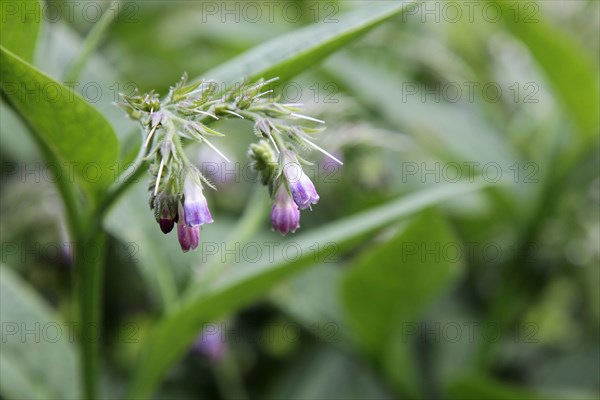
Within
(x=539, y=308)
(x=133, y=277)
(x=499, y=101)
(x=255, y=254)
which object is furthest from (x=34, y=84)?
(x=499, y=101)

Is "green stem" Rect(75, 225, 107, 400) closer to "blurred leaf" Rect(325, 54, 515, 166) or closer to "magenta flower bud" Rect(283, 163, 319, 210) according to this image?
"magenta flower bud" Rect(283, 163, 319, 210)

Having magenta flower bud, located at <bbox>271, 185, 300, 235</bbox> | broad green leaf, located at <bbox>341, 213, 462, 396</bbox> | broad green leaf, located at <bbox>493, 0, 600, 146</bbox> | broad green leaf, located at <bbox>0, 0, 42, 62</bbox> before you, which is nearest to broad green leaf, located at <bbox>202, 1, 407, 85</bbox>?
magenta flower bud, located at <bbox>271, 185, 300, 235</bbox>

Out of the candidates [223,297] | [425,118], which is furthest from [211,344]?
[425,118]

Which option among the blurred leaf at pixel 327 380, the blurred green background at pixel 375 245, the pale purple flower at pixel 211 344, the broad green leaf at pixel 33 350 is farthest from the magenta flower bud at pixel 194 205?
the blurred leaf at pixel 327 380

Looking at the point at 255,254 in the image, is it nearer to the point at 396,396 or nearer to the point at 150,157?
the point at 396,396

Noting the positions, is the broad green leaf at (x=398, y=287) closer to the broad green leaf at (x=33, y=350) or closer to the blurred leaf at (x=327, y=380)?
the blurred leaf at (x=327, y=380)

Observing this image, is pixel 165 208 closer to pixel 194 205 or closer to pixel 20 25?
pixel 194 205
